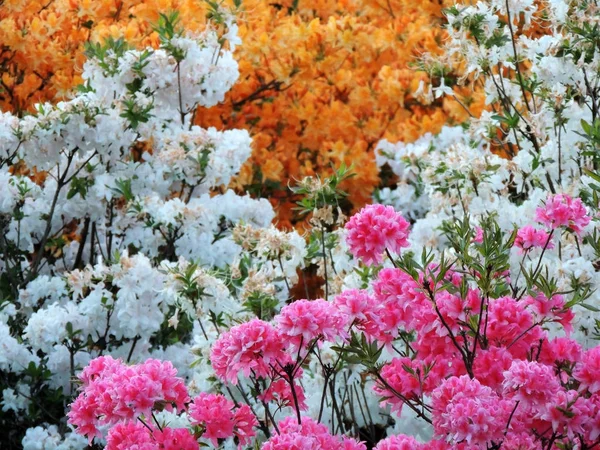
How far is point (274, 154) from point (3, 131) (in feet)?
6.42

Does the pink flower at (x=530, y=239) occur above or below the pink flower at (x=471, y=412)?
above

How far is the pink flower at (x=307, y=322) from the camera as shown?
1877 millimetres

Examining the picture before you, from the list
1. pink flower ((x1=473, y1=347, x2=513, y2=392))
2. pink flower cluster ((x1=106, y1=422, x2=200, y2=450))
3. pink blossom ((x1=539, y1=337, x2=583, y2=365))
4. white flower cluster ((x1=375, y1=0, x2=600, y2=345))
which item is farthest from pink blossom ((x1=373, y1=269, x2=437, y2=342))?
white flower cluster ((x1=375, y1=0, x2=600, y2=345))

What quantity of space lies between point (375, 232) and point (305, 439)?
0.47 metres

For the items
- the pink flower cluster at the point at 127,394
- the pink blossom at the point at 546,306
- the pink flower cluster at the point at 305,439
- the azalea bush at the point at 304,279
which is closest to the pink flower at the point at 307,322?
the azalea bush at the point at 304,279

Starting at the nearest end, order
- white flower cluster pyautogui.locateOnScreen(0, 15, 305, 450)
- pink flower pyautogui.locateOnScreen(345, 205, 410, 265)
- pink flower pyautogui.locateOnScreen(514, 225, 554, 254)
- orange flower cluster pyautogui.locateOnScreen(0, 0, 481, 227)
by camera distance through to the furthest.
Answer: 1. pink flower pyautogui.locateOnScreen(345, 205, 410, 265)
2. pink flower pyautogui.locateOnScreen(514, 225, 554, 254)
3. white flower cluster pyautogui.locateOnScreen(0, 15, 305, 450)
4. orange flower cluster pyautogui.locateOnScreen(0, 0, 481, 227)

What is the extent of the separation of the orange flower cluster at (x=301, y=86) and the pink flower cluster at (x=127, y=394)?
2976mm

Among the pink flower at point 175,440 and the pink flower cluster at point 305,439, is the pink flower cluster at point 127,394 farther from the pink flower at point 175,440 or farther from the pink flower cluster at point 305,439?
the pink flower cluster at point 305,439

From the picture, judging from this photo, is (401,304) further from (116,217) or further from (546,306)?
(116,217)

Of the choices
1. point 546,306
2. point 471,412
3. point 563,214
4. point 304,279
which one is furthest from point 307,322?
point 304,279

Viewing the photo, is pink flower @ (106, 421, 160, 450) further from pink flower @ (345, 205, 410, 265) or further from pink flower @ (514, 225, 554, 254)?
pink flower @ (514, 225, 554, 254)

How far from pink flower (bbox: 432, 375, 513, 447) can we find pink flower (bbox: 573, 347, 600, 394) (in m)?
0.17

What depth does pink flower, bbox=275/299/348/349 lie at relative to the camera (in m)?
1.88

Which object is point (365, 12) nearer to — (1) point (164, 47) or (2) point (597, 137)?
(1) point (164, 47)
